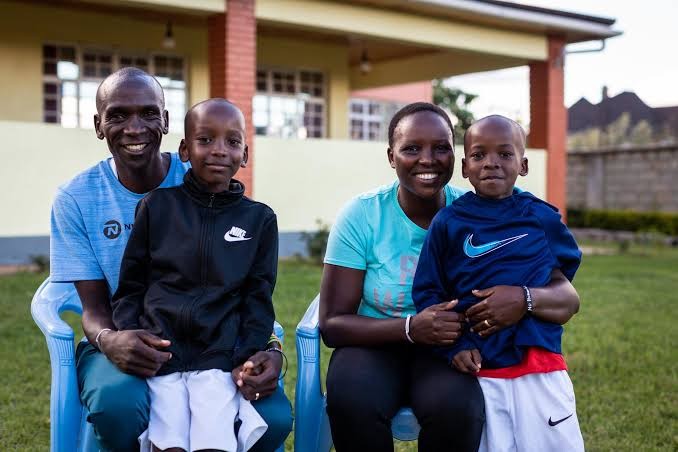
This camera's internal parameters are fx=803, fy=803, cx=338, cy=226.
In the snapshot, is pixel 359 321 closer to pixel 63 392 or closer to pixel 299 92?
pixel 63 392

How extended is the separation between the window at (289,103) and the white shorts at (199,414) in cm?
1167

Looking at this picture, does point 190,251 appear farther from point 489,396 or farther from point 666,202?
point 666,202

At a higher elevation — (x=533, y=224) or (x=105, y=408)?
(x=533, y=224)

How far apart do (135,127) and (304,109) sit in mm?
11750

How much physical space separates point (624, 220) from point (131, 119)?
53.2 feet

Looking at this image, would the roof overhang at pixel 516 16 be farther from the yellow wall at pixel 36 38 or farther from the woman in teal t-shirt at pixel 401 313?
the woman in teal t-shirt at pixel 401 313

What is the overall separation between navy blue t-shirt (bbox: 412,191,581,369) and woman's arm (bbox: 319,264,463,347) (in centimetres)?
7

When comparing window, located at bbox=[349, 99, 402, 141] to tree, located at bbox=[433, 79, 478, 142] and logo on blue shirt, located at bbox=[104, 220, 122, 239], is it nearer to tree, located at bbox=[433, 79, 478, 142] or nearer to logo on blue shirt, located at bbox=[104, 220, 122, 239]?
tree, located at bbox=[433, 79, 478, 142]

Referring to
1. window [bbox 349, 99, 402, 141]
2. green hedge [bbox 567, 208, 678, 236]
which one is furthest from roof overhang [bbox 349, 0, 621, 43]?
window [bbox 349, 99, 402, 141]

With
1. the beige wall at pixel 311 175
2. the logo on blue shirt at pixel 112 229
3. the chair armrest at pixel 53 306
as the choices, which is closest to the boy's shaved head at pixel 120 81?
the logo on blue shirt at pixel 112 229

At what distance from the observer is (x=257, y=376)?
248 cm

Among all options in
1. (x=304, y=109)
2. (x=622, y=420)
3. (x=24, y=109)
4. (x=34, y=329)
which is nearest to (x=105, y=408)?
(x=622, y=420)

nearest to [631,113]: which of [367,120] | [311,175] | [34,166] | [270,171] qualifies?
[367,120]

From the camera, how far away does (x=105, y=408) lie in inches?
92.5
